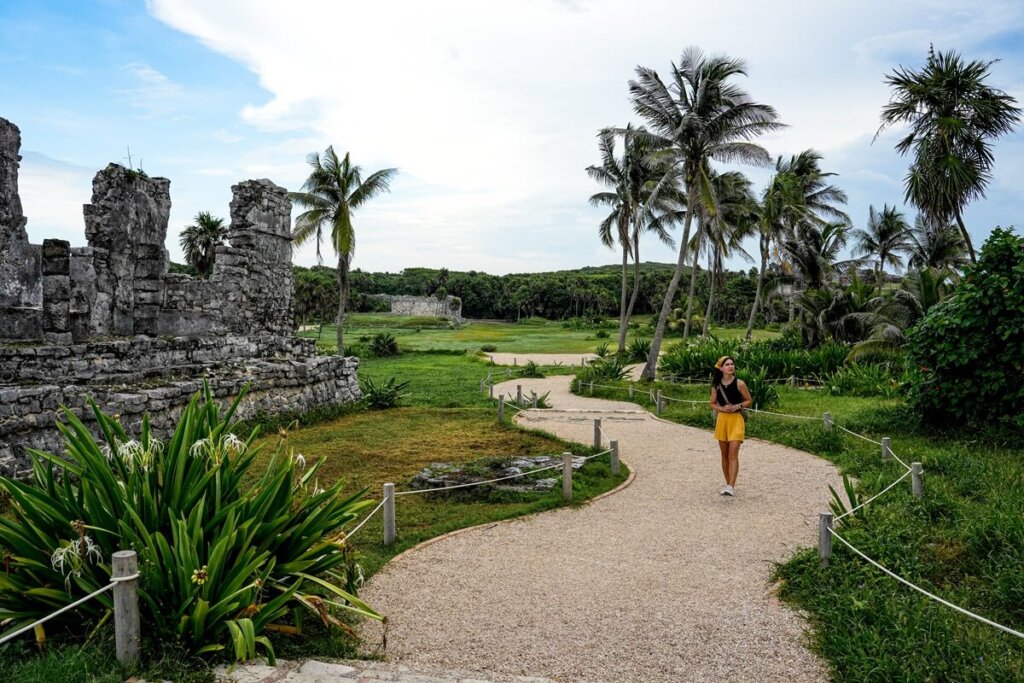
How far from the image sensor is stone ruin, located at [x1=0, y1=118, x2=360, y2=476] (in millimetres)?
9273

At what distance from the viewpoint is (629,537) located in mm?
6953

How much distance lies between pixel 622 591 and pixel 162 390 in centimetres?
800

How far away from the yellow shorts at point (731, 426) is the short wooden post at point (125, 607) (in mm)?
6403

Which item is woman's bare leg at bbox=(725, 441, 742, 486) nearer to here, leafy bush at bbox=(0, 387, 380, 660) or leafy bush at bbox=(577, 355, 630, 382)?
leafy bush at bbox=(0, 387, 380, 660)

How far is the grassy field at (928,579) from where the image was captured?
4055mm

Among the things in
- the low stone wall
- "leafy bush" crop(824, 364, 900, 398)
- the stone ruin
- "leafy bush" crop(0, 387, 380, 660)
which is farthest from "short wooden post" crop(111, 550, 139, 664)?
"leafy bush" crop(824, 364, 900, 398)

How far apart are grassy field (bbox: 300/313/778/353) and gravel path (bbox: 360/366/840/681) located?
100 ft

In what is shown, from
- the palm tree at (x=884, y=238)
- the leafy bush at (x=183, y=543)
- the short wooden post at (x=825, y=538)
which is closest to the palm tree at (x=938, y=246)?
the palm tree at (x=884, y=238)

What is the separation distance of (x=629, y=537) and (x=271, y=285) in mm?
10068

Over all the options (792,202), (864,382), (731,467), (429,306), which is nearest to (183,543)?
(731,467)

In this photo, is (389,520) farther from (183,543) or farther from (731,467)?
(731,467)

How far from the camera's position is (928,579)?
17.4 feet

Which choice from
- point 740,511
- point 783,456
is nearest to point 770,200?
point 783,456

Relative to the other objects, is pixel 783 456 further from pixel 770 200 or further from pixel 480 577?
pixel 770 200
